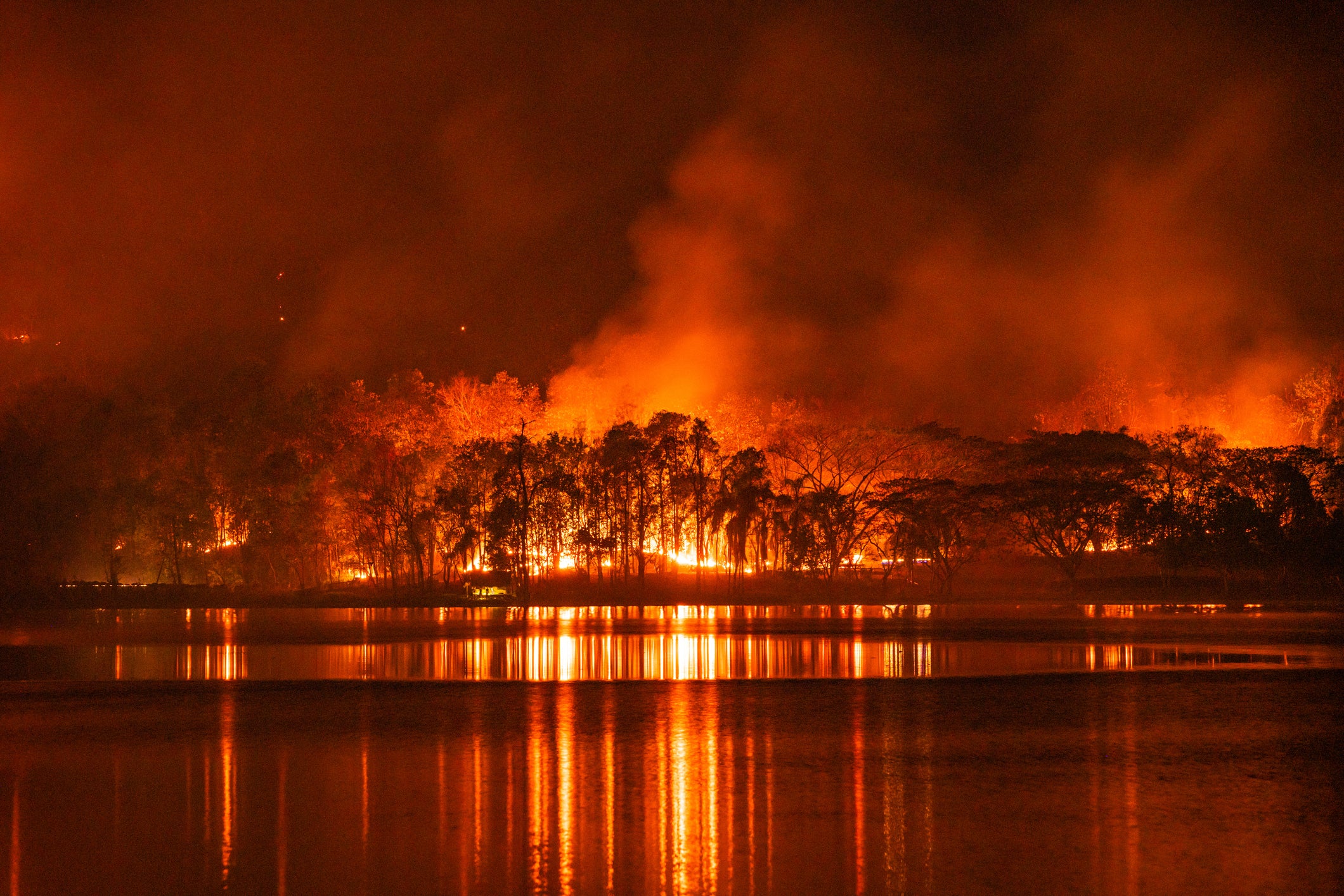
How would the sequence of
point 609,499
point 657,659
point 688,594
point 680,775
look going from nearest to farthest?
point 680,775, point 657,659, point 688,594, point 609,499

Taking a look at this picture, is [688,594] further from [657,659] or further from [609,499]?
[657,659]

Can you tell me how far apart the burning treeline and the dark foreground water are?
1289 inches

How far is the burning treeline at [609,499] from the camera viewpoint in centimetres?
5512

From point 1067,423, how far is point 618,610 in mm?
55844

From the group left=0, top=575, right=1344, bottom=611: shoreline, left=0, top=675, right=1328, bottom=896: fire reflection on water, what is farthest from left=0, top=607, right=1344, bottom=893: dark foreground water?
left=0, top=575, right=1344, bottom=611: shoreline

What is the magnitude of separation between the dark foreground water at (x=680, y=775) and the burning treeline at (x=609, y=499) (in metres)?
32.7

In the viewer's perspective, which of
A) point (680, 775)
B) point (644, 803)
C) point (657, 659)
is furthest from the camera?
point (657, 659)

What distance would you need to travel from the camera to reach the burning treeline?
55125 millimetres

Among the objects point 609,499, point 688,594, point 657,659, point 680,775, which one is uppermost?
point 609,499

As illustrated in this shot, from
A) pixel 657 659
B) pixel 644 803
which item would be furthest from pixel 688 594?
pixel 644 803

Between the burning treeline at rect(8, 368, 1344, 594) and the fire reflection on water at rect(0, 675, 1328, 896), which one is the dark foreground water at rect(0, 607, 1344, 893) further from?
the burning treeline at rect(8, 368, 1344, 594)

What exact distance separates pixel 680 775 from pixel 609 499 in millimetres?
45387

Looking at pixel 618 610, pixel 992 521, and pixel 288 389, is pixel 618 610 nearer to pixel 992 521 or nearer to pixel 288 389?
pixel 992 521

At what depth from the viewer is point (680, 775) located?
449 inches
